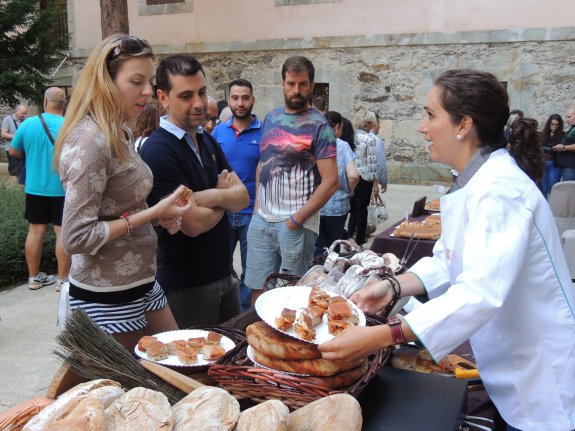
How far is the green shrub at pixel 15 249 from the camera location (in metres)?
6.49

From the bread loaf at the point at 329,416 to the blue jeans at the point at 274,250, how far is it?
2.54 metres

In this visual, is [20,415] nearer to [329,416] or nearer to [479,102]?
[329,416]

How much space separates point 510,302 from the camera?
1.71m

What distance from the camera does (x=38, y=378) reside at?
4.08 metres

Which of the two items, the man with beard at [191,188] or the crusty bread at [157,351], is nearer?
the crusty bread at [157,351]

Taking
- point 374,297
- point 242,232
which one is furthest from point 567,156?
point 374,297

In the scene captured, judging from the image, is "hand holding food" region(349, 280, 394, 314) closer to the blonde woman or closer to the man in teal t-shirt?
the blonde woman

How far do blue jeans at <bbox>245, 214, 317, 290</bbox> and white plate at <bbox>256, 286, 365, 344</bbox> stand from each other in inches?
77.3

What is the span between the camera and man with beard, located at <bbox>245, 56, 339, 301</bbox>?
13.0 feet

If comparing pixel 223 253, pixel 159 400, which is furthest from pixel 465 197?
pixel 223 253

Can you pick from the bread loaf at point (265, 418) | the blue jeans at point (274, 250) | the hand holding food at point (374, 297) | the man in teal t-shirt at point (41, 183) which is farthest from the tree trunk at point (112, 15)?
the bread loaf at point (265, 418)

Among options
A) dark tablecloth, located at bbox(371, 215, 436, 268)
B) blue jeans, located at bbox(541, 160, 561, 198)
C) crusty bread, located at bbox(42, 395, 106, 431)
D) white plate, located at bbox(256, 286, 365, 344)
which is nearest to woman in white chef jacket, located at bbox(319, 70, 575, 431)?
white plate, located at bbox(256, 286, 365, 344)

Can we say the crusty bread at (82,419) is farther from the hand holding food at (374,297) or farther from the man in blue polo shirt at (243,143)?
the man in blue polo shirt at (243,143)

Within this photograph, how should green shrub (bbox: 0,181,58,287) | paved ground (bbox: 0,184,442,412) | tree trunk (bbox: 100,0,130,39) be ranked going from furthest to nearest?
tree trunk (bbox: 100,0,130,39), green shrub (bbox: 0,181,58,287), paved ground (bbox: 0,184,442,412)
